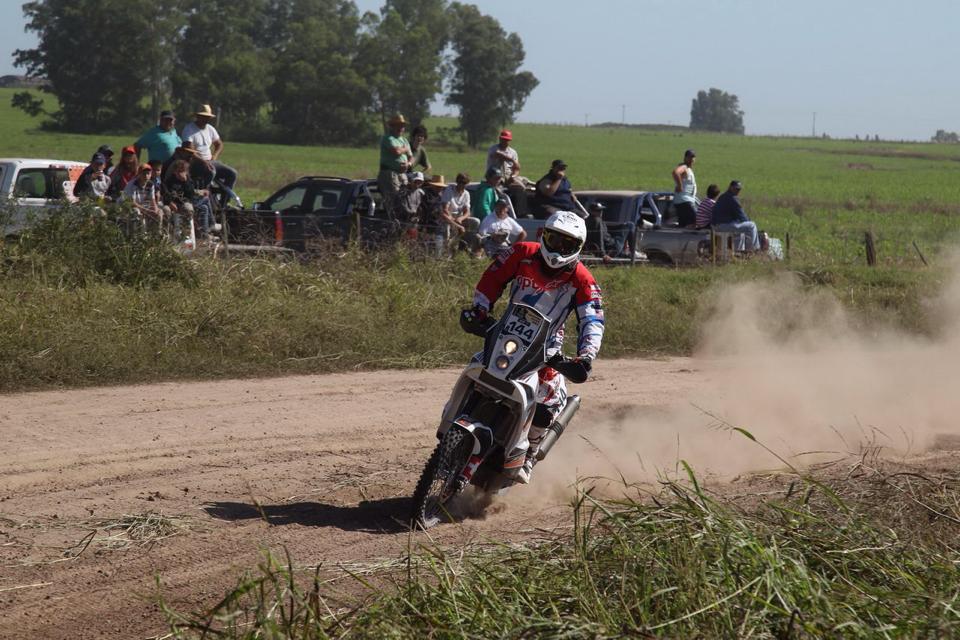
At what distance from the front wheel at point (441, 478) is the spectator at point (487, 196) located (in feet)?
35.7

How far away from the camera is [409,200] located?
58.7 ft

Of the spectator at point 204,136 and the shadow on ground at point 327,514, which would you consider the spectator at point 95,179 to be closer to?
the spectator at point 204,136

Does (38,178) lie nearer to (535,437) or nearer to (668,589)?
(535,437)

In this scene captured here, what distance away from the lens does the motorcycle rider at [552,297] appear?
7770 mm

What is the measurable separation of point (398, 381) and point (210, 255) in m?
3.96

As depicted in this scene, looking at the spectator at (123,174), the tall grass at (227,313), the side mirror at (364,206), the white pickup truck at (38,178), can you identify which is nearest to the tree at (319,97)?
the side mirror at (364,206)

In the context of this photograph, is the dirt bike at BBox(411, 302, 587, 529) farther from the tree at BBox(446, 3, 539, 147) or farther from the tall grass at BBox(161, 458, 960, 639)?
the tree at BBox(446, 3, 539, 147)

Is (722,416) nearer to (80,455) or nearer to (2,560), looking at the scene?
(80,455)

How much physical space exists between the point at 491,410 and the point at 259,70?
80.7m

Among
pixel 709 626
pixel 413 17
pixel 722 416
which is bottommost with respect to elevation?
pixel 722 416

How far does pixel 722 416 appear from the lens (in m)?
11.4

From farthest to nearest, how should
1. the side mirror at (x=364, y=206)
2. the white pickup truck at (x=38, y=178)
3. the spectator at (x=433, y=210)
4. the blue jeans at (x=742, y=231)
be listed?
the blue jeans at (x=742, y=231) < the side mirror at (x=364, y=206) < the spectator at (x=433, y=210) < the white pickup truck at (x=38, y=178)

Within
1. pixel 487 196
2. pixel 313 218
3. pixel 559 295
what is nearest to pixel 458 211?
pixel 487 196

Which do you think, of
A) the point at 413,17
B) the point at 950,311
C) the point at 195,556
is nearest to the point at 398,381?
the point at 195,556
